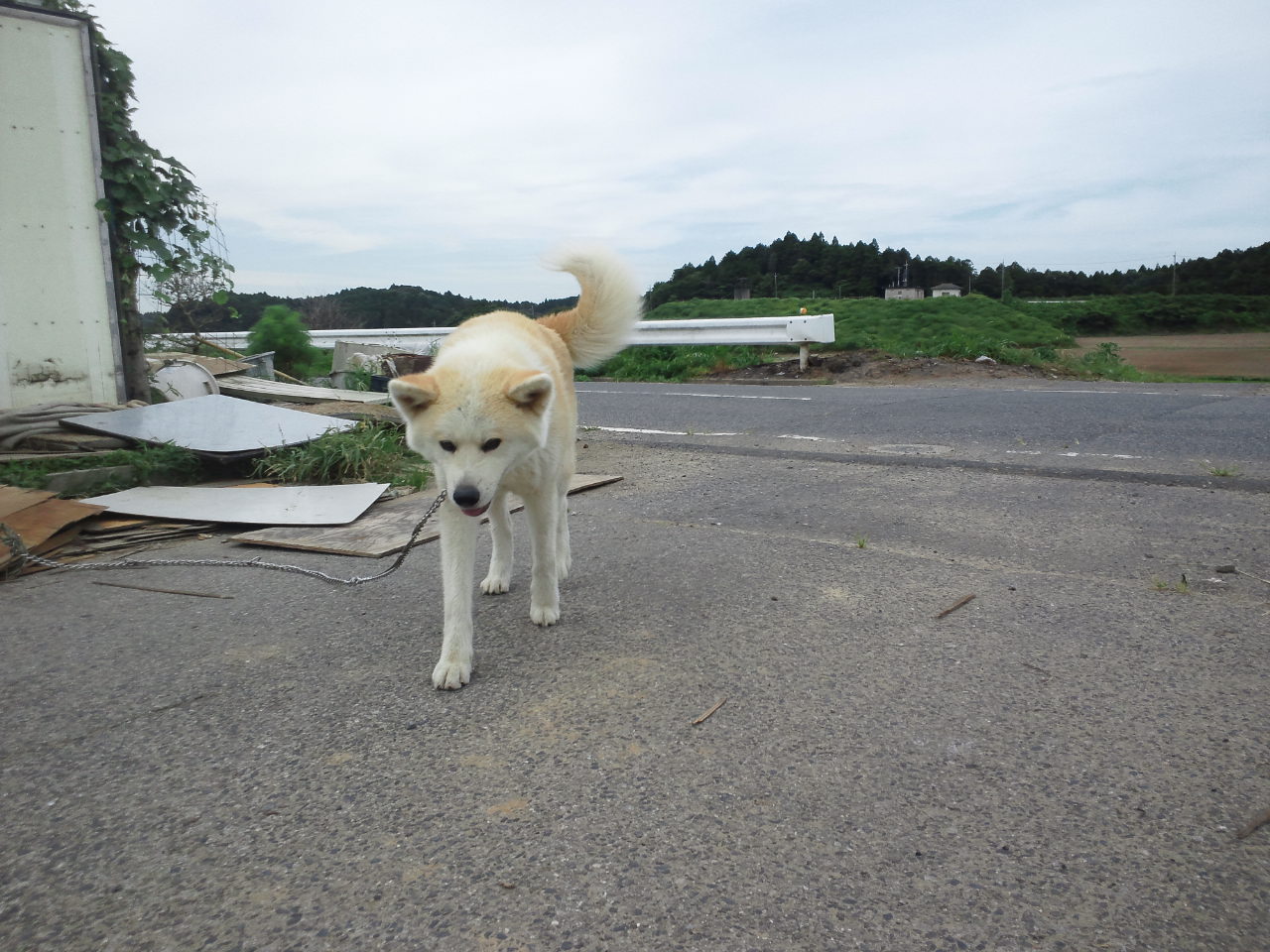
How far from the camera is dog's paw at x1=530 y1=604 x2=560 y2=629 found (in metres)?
3.04

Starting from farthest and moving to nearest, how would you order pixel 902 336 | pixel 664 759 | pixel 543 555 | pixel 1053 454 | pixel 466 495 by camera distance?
pixel 902 336, pixel 1053 454, pixel 543 555, pixel 466 495, pixel 664 759

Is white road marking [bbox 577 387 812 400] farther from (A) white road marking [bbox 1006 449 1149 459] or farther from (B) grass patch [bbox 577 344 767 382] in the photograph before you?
(A) white road marking [bbox 1006 449 1149 459]

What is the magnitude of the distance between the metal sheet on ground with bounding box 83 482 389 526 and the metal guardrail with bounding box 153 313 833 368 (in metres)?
7.82

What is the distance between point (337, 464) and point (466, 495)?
319 centimetres

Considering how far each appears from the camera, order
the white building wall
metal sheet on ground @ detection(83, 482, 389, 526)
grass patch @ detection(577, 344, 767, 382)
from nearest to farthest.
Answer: metal sheet on ground @ detection(83, 482, 389, 526) → the white building wall → grass patch @ detection(577, 344, 767, 382)

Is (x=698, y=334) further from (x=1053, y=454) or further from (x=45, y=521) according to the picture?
(x=45, y=521)

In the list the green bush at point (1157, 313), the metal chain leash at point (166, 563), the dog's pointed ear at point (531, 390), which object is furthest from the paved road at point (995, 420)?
the green bush at point (1157, 313)

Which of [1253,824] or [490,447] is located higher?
[490,447]

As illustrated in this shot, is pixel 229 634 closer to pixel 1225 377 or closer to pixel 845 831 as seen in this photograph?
pixel 845 831

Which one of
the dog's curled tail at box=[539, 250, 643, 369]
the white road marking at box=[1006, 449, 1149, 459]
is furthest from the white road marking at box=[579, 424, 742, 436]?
the dog's curled tail at box=[539, 250, 643, 369]

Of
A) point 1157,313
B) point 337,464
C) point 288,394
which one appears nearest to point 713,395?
point 288,394

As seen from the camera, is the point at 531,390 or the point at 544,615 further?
the point at 544,615

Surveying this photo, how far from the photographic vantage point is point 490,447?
2.62m

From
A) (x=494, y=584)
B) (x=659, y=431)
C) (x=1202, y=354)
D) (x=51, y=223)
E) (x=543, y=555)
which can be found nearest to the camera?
(x=543, y=555)
